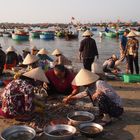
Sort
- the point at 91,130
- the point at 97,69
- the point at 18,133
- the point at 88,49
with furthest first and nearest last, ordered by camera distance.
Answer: the point at 88,49 → the point at 97,69 → the point at 91,130 → the point at 18,133

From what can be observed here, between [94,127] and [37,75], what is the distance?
1580mm

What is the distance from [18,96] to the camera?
16.9ft

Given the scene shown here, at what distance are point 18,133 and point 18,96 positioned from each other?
0.67 m

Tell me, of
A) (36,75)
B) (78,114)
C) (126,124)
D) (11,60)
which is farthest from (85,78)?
(11,60)

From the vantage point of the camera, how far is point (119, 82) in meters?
9.27

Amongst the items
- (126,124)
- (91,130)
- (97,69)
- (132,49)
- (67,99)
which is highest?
(132,49)

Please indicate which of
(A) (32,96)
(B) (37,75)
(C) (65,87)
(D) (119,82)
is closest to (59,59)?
(D) (119,82)

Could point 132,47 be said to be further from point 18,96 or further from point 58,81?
point 18,96

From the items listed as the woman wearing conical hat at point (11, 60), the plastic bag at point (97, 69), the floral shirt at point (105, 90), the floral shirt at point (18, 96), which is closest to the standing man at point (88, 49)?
the plastic bag at point (97, 69)

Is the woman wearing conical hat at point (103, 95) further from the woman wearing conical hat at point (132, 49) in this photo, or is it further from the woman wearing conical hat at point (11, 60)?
the woman wearing conical hat at point (11, 60)

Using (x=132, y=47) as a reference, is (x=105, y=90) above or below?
below

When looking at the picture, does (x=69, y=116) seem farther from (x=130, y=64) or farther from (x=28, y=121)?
(x=130, y=64)

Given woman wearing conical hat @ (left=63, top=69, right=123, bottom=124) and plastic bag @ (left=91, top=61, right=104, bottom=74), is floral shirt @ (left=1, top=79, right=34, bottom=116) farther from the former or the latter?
plastic bag @ (left=91, top=61, right=104, bottom=74)

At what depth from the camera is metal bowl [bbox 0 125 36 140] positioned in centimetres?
464
